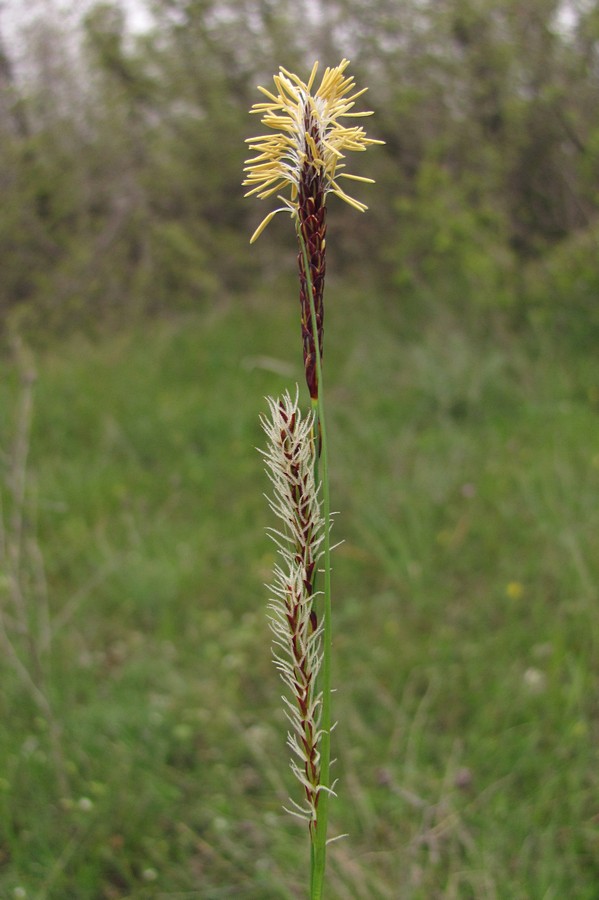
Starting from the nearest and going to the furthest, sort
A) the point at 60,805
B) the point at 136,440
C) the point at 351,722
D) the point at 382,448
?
the point at 60,805 → the point at 351,722 → the point at 382,448 → the point at 136,440

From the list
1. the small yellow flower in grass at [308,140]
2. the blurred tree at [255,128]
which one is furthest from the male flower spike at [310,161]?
the blurred tree at [255,128]

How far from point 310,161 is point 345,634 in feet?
8.36

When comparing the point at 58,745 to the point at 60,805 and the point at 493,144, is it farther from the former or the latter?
the point at 493,144

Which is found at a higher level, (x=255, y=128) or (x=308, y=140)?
(x=255, y=128)

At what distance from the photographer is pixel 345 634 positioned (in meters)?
3.05

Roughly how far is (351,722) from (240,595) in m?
0.91

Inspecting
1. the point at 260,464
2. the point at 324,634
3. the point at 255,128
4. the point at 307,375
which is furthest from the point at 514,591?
the point at 255,128

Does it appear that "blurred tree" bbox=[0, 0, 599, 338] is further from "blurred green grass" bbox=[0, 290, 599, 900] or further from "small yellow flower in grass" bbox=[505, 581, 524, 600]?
"small yellow flower in grass" bbox=[505, 581, 524, 600]

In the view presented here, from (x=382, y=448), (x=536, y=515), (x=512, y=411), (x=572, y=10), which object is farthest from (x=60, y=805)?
(x=572, y=10)

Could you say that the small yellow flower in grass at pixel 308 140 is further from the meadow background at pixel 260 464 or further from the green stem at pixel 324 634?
the meadow background at pixel 260 464

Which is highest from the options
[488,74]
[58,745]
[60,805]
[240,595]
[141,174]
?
[488,74]

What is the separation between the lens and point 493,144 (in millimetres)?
5574

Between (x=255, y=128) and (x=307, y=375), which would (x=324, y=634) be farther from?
(x=255, y=128)

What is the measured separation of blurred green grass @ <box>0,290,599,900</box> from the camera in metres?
2.05
